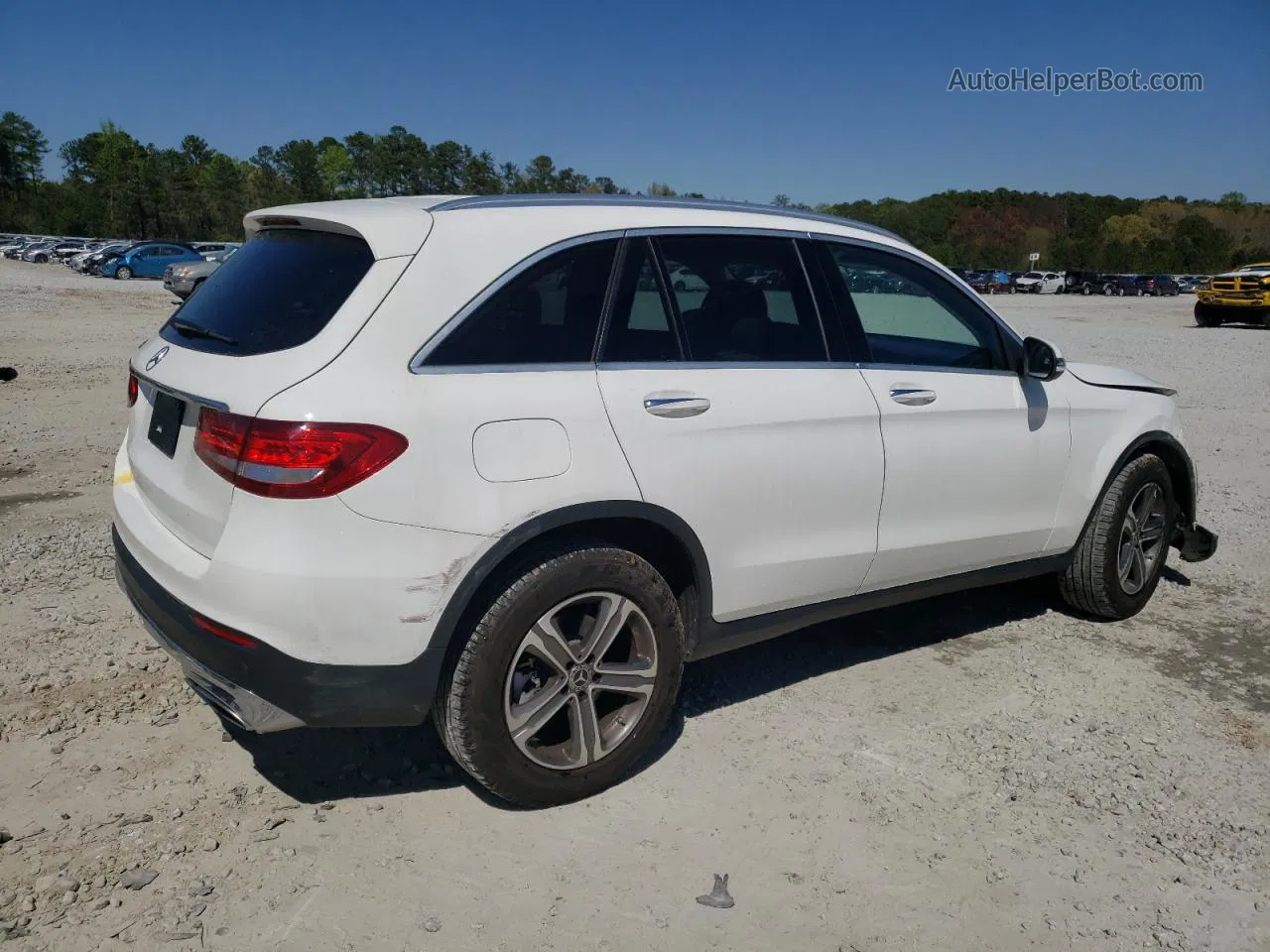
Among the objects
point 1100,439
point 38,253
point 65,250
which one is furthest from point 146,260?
point 1100,439

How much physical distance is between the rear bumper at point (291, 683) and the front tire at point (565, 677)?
5.6 inches

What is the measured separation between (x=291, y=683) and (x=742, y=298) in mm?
1986

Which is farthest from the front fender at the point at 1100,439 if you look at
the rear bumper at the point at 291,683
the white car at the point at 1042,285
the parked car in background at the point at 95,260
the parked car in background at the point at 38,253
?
the white car at the point at 1042,285

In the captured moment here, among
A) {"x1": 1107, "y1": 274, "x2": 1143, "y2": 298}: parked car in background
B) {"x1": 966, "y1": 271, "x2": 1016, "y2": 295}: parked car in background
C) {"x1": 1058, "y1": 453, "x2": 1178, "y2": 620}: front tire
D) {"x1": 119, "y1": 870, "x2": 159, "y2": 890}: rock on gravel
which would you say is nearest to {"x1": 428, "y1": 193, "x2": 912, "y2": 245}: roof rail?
{"x1": 1058, "y1": 453, "x2": 1178, "y2": 620}: front tire

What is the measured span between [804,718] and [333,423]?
2.19 metres

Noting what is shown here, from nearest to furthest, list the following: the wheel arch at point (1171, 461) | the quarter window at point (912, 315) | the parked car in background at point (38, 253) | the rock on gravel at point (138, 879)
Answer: the rock on gravel at point (138, 879) < the quarter window at point (912, 315) < the wheel arch at point (1171, 461) < the parked car in background at point (38, 253)

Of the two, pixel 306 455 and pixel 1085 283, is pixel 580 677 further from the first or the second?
pixel 1085 283

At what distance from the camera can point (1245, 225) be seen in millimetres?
118250

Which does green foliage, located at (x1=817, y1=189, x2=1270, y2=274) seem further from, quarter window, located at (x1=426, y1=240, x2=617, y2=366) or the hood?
quarter window, located at (x1=426, y1=240, x2=617, y2=366)

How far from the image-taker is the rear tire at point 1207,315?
2992 centimetres

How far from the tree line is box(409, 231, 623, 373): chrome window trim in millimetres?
62629

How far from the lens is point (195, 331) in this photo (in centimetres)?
318

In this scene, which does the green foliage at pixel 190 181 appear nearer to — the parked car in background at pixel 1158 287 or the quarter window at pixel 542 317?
the parked car in background at pixel 1158 287

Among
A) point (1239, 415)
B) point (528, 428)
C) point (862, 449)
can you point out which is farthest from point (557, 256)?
point (1239, 415)
